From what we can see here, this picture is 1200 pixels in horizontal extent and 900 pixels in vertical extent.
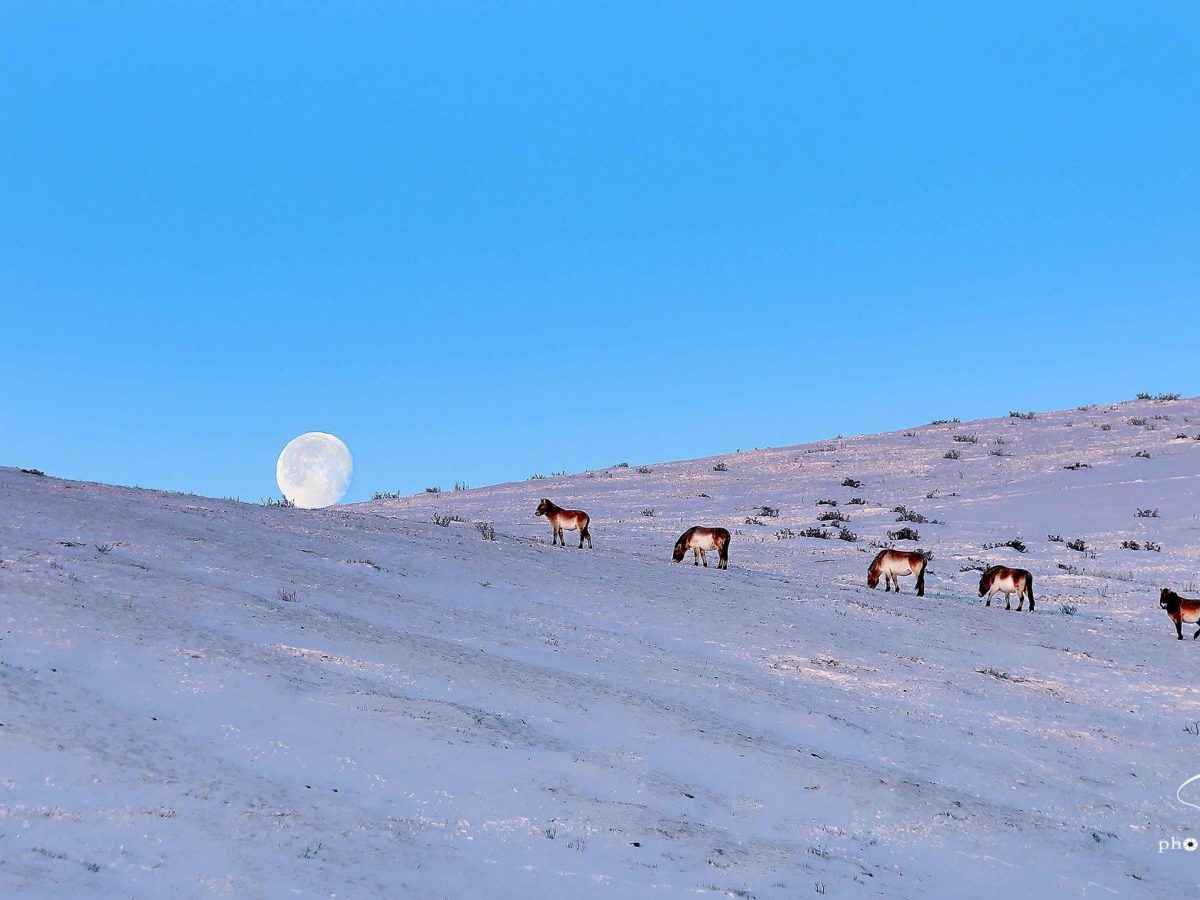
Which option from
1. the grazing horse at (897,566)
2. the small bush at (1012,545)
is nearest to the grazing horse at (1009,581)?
the grazing horse at (897,566)

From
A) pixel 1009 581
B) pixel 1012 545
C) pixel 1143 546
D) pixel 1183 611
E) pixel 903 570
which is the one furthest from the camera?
pixel 1012 545

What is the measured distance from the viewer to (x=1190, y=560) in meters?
22.8

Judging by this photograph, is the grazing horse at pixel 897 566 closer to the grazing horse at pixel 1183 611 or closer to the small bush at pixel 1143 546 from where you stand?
the grazing horse at pixel 1183 611

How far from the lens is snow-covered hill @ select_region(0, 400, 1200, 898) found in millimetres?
6391

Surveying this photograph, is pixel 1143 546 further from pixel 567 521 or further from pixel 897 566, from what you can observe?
pixel 567 521

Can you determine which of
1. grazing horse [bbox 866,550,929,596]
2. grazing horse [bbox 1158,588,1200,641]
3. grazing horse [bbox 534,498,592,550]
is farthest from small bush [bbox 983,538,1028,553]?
grazing horse [bbox 534,498,592,550]

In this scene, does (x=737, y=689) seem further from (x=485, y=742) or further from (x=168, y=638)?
(x=168, y=638)

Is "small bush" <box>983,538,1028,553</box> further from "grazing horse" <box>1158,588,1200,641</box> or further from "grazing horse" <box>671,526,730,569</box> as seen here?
"grazing horse" <box>671,526,730,569</box>

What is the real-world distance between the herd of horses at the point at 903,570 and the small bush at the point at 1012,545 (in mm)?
5067

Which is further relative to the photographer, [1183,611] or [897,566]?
[897,566]

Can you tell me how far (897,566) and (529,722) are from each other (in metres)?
12.0

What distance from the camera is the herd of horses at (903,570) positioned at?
16781 millimetres

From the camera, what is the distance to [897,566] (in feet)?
63.2

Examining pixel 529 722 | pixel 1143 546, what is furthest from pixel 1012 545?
pixel 529 722
